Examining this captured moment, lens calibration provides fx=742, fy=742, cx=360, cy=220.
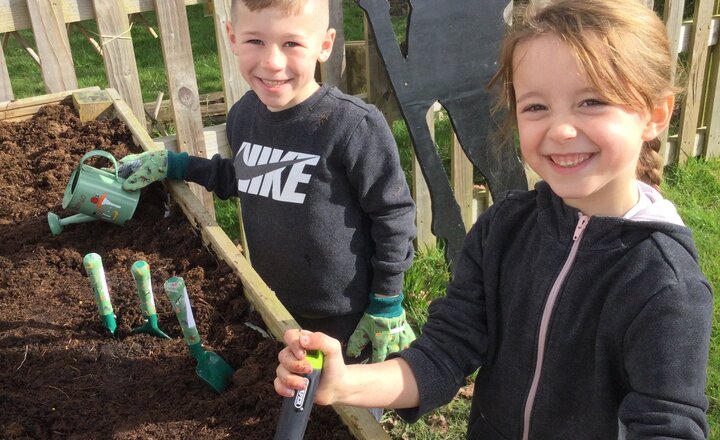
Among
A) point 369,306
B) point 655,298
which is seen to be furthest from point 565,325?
point 369,306

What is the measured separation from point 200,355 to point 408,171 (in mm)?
3207

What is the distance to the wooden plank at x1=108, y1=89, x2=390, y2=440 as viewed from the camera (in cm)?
141

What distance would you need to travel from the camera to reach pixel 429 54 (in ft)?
9.75

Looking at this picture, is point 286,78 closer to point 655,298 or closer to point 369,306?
point 369,306

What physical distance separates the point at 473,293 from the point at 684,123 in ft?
12.9

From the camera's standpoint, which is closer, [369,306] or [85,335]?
[85,335]

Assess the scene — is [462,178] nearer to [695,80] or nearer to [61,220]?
[695,80]


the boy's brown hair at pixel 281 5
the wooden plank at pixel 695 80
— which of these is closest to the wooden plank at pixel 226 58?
the boy's brown hair at pixel 281 5

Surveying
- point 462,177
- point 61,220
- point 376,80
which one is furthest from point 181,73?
point 462,177

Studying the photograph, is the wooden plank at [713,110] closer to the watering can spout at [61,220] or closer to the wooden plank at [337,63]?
the wooden plank at [337,63]

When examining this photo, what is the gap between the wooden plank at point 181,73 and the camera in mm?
3236

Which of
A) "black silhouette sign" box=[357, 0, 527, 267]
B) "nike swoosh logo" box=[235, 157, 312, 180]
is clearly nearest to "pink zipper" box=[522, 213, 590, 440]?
"nike swoosh logo" box=[235, 157, 312, 180]

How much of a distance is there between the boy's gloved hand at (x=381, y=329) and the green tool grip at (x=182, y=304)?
0.73 meters

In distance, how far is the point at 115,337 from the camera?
70.9 inches
